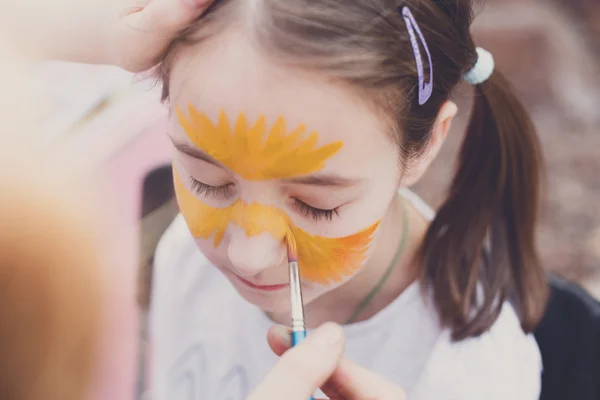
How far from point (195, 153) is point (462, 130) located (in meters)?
0.39

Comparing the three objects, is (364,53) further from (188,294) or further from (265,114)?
(188,294)

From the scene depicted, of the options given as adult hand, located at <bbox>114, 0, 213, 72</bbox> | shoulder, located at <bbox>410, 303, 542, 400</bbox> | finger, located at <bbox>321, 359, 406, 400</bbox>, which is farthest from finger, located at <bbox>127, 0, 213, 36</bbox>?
shoulder, located at <bbox>410, 303, 542, 400</bbox>

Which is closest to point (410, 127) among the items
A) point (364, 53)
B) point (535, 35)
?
point (364, 53)

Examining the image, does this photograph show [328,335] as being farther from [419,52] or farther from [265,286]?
[419,52]

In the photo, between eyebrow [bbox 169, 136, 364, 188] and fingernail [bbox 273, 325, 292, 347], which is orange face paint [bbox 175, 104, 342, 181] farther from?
fingernail [bbox 273, 325, 292, 347]

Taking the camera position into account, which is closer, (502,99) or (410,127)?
(410,127)

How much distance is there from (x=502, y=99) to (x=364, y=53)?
27 cm

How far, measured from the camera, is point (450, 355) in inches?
28.0

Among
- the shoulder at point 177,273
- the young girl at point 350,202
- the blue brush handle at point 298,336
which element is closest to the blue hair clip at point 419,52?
the young girl at point 350,202

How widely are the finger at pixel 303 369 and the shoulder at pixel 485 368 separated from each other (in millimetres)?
246

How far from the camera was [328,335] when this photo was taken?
502 mm

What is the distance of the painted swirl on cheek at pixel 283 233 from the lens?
0.55 metres

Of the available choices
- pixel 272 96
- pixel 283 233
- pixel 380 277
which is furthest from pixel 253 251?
pixel 380 277

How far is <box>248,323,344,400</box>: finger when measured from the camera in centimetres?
47
